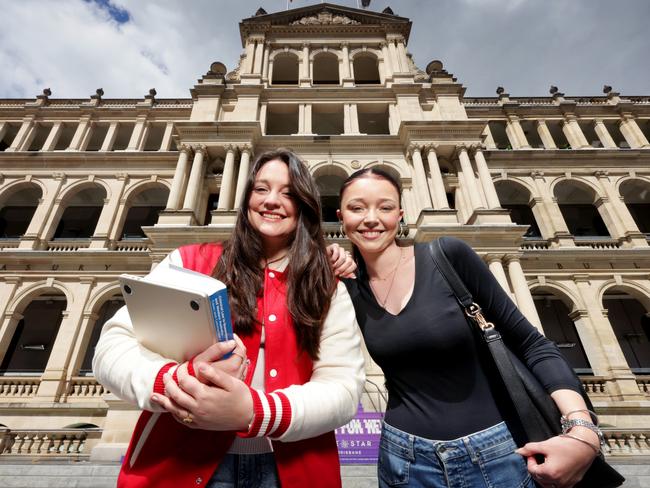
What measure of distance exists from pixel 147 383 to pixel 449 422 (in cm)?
151

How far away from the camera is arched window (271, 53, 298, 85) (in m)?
19.5

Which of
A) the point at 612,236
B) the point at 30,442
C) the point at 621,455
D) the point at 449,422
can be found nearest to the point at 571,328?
the point at 612,236

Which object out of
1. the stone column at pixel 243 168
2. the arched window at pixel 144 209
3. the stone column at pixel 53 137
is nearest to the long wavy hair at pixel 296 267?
the stone column at pixel 243 168

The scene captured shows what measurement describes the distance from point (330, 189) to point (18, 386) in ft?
50.1

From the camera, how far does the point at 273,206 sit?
201 centimetres

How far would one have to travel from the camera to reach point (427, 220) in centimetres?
1245

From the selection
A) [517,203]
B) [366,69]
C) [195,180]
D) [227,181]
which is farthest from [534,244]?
[195,180]

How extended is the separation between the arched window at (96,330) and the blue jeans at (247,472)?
1553 centimetres

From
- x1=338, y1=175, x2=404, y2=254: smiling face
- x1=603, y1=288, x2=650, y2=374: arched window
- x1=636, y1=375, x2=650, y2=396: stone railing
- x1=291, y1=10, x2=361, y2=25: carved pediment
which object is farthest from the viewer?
x1=291, y1=10, x2=361, y2=25: carved pediment

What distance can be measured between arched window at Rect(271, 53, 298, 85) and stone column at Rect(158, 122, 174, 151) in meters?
6.59

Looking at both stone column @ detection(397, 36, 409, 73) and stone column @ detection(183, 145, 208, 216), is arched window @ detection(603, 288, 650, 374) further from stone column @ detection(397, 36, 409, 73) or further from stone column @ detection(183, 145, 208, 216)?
stone column @ detection(183, 145, 208, 216)

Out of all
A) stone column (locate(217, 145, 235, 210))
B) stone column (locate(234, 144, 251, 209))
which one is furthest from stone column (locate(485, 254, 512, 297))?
stone column (locate(217, 145, 235, 210))

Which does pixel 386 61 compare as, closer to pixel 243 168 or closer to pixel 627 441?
pixel 243 168

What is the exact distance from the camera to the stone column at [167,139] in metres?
18.5
